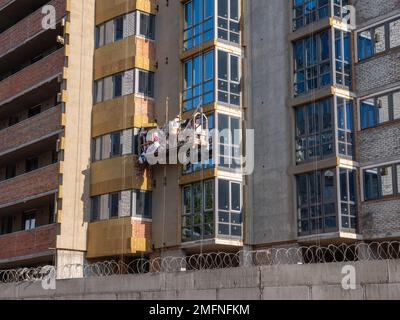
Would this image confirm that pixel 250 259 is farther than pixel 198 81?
No

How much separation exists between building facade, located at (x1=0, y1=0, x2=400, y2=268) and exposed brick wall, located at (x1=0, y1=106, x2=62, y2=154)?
0.10 meters

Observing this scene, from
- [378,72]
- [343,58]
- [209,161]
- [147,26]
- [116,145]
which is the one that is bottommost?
[209,161]

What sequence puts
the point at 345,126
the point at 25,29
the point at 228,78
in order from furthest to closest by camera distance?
the point at 25,29, the point at 228,78, the point at 345,126

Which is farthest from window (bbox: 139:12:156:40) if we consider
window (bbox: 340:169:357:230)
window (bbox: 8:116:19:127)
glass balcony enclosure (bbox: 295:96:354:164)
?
window (bbox: 340:169:357:230)

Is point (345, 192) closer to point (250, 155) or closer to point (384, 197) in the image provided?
point (384, 197)

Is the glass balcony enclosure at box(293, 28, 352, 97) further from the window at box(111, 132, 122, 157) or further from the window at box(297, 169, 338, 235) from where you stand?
the window at box(111, 132, 122, 157)

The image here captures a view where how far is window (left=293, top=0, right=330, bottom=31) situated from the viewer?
30.5 meters

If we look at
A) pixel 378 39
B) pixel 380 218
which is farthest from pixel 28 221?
pixel 378 39

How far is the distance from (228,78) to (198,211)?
6.07 meters

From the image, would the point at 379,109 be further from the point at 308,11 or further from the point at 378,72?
the point at 308,11

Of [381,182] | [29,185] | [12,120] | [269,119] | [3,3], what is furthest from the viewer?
[12,120]

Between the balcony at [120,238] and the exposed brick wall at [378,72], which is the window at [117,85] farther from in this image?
the exposed brick wall at [378,72]

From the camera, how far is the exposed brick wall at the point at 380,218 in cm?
2766

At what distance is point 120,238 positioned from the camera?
3391cm
